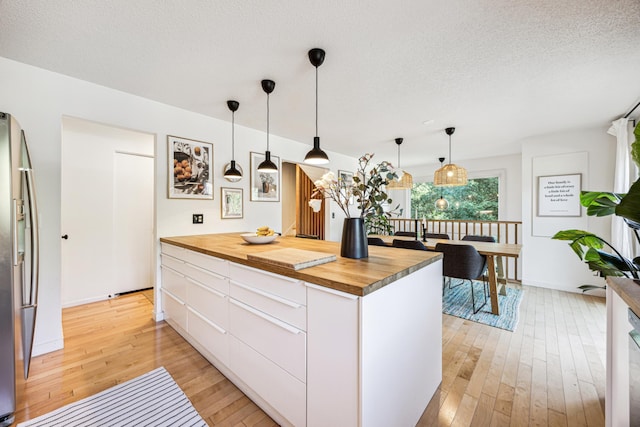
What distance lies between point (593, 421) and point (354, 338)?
1.64 meters

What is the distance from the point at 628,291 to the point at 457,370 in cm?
136

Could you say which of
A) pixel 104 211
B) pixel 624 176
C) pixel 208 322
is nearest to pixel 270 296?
pixel 208 322

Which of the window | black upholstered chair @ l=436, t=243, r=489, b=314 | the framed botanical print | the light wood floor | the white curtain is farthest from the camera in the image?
the window

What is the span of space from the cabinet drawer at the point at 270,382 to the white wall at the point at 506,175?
18.5ft

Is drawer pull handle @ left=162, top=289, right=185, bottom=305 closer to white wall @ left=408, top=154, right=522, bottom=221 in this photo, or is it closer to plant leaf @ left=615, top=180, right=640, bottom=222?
plant leaf @ left=615, top=180, right=640, bottom=222

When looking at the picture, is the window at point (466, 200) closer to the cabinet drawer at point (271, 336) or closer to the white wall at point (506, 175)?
the white wall at point (506, 175)

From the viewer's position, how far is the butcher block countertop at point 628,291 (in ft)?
2.65

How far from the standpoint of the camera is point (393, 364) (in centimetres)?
117

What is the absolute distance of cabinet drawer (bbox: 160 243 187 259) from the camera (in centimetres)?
229

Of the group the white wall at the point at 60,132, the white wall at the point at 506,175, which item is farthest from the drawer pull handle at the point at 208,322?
the white wall at the point at 506,175

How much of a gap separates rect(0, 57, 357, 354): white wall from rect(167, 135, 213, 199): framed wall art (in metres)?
0.06

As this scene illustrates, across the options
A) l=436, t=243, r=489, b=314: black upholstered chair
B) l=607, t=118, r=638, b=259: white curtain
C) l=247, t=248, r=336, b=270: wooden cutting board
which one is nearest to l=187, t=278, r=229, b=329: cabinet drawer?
l=247, t=248, r=336, b=270: wooden cutting board

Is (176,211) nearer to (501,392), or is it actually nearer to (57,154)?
(57,154)

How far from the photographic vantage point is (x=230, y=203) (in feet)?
10.7
